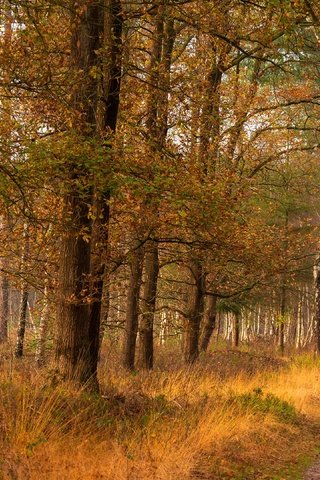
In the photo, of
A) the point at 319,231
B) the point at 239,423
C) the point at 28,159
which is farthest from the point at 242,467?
the point at 319,231

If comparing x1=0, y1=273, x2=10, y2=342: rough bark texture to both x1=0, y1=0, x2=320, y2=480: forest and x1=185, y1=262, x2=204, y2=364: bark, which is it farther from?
x1=0, y1=0, x2=320, y2=480: forest

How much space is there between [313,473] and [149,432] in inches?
76.1

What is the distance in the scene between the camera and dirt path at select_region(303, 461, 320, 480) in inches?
240


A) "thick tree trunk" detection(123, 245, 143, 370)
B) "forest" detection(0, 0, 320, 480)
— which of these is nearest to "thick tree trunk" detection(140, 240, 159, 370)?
"thick tree trunk" detection(123, 245, 143, 370)

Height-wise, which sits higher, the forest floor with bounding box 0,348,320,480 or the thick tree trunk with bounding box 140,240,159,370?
the thick tree trunk with bounding box 140,240,159,370

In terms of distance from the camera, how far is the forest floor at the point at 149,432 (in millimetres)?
4934

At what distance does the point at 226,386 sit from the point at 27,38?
6977 millimetres

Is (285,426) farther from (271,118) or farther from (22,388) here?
(271,118)

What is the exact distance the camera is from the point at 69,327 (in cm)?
753

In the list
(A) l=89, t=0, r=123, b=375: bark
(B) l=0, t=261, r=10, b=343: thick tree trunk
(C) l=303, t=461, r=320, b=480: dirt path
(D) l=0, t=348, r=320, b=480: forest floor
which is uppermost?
(A) l=89, t=0, r=123, b=375: bark

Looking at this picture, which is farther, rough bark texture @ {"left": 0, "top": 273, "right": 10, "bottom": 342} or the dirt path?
rough bark texture @ {"left": 0, "top": 273, "right": 10, "bottom": 342}

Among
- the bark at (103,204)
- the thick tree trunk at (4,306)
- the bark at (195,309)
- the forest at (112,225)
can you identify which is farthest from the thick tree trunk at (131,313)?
the thick tree trunk at (4,306)

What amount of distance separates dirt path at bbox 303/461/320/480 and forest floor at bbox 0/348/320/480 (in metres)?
0.09

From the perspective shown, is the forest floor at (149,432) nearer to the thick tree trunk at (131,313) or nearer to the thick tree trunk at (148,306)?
the thick tree trunk at (131,313)
